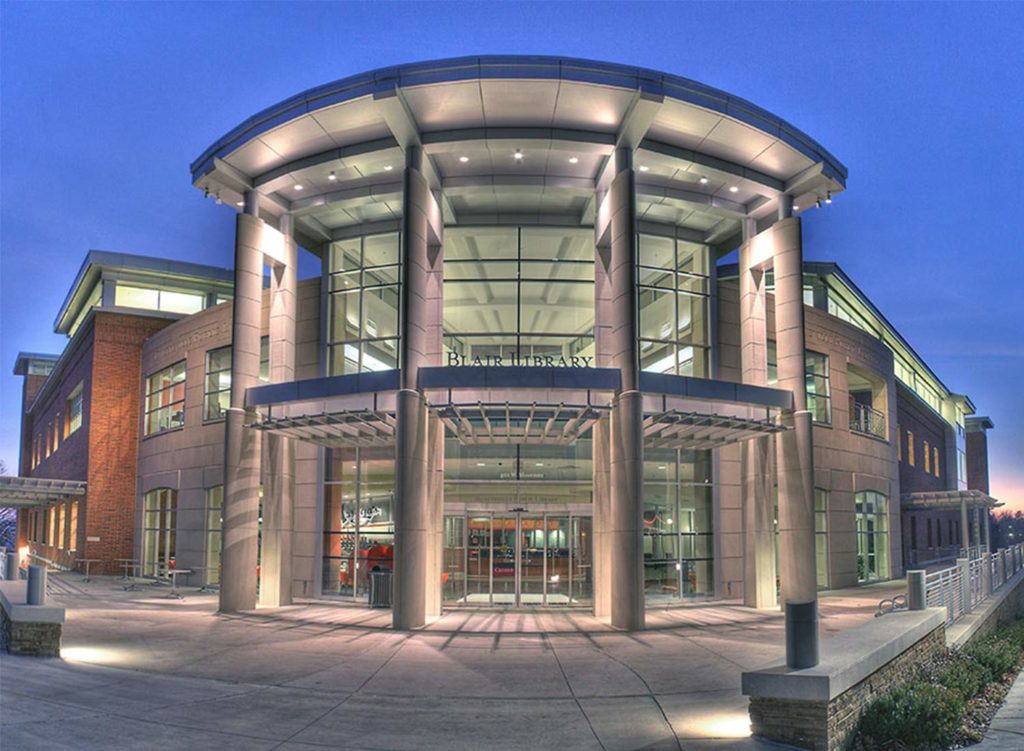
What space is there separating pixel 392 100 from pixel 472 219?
5.69 m

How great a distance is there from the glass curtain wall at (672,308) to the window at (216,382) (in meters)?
14.4

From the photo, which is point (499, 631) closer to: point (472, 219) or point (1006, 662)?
point (1006, 662)

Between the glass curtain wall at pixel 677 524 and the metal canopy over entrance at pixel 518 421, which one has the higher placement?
the metal canopy over entrance at pixel 518 421

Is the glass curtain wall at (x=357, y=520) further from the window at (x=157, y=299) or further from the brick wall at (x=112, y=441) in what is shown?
the window at (x=157, y=299)

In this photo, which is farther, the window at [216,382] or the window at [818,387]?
the window at [818,387]

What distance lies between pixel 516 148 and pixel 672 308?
708cm

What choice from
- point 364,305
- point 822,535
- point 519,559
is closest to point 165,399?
point 364,305

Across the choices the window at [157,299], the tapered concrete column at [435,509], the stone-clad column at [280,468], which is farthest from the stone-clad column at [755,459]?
the window at [157,299]

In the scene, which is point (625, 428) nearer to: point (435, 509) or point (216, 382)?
point (435, 509)

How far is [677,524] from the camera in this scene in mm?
24734

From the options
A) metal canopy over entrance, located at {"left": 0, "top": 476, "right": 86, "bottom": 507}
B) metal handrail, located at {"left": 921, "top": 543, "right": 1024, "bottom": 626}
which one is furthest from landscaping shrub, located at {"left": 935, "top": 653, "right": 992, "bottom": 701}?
metal canopy over entrance, located at {"left": 0, "top": 476, "right": 86, "bottom": 507}

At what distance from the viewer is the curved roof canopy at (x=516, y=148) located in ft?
65.2

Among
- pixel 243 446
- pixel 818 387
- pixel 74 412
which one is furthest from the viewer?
pixel 74 412

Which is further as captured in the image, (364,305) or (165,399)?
(165,399)
